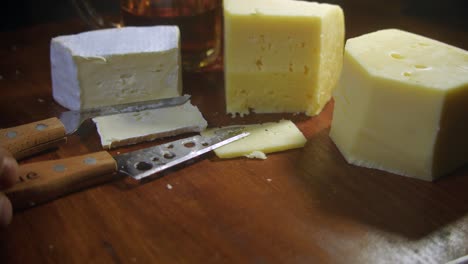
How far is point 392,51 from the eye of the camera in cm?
114

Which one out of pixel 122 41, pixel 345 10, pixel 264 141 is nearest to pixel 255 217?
pixel 264 141

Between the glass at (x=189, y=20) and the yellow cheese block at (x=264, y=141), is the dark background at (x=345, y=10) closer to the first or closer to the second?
the glass at (x=189, y=20)

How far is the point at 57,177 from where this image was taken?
38.3 inches

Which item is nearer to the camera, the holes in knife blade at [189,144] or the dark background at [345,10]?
the holes in knife blade at [189,144]

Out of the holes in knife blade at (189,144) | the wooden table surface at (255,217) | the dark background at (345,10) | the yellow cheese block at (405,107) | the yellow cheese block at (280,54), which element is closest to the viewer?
the wooden table surface at (255,217)

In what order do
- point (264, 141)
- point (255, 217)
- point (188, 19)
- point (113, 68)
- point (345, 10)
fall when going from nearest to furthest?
point (255, 217) < point (264, 141) < point (113, 68) < point (188, 19) < point (345, 10)

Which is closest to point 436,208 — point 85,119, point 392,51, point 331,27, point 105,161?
point 392,51

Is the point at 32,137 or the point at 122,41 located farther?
the point at 122,41

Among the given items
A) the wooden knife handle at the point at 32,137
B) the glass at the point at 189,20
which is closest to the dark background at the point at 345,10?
the glass at the point at 189,20

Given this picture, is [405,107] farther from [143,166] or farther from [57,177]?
[57,177]

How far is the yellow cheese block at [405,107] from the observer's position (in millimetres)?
1015

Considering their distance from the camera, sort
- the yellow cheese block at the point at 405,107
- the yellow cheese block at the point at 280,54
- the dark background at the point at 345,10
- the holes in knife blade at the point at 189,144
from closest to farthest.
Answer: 1. the yellow cheese block at the point at 405,107
2. the holes in knife blade at the point at 189,144
3. the yellow cheese block at the point at 280,54
4. the dark background at the point at 345,10

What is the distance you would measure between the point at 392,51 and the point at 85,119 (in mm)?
736

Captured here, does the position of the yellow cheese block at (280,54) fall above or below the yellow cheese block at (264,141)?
above
